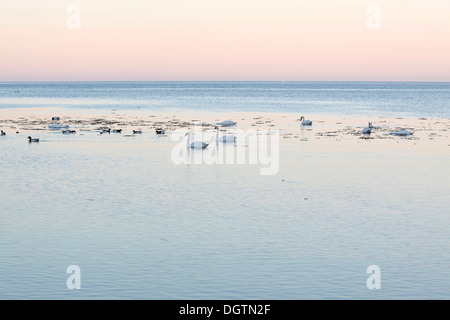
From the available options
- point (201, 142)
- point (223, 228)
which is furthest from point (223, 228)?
point (201, 142)

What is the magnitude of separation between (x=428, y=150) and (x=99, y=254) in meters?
31.1

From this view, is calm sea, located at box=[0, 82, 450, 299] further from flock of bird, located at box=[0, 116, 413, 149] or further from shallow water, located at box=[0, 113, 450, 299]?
flock of bird, located at box=[0, 116, 413, 149]

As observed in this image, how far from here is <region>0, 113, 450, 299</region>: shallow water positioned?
1703 centimetres

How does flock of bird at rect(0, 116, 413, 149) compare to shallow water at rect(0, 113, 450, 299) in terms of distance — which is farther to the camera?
flock of bird at rect(0, 116, 413, 149)

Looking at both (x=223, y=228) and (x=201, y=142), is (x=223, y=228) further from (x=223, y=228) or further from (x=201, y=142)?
(x=201, y=142)

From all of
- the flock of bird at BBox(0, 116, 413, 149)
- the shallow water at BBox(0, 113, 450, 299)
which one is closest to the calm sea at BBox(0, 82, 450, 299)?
the shallow water at BBox(0, 113, 450, 299)

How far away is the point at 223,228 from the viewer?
895 inches

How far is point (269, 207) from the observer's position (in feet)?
86.4

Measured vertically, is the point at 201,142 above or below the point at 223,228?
above

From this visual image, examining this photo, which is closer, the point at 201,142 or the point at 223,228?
the point at 223,228

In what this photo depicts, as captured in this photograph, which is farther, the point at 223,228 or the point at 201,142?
the point at 201,142
